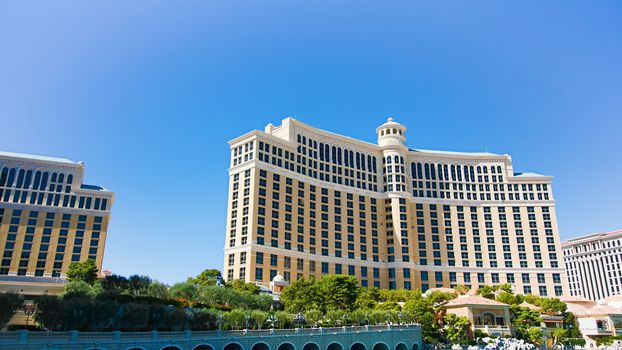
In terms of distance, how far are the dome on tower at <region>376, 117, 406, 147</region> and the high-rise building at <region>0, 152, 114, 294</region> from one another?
82.2 meters

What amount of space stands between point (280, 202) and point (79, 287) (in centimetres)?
5236

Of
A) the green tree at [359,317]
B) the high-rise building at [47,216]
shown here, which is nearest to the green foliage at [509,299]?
the green tree at [359,317]

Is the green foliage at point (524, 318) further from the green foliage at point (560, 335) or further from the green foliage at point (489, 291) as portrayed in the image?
the green foliage at point (489, 291)

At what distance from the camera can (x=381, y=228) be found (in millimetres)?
142000

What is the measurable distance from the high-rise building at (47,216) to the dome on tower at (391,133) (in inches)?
3236

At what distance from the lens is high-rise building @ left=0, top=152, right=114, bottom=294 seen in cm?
12544

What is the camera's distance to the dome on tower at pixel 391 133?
150000 millimetres

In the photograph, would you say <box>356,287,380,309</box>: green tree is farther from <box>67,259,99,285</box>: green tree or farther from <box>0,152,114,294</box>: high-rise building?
<box>0,152,114,294</box>: high-rise building

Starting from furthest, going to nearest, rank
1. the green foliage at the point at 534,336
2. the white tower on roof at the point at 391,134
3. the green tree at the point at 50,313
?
the white tower on roof at the point at 391,134 < the green foliage at the point at 534,336 < the green tree at the point at 50,313

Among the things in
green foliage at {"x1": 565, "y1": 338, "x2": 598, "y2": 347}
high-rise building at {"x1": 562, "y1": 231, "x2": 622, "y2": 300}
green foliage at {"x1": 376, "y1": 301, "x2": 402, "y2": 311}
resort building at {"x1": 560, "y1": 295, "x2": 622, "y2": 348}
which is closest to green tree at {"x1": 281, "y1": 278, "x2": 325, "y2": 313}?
green foliage at {"x1": 376, "y1": 301, "x2": 402, "y2": 311}

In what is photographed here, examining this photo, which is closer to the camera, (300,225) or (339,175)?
(300,225)

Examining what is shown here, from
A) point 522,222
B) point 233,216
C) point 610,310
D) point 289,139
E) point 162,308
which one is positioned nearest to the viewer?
point 162,308

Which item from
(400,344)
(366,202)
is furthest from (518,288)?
(400,344)

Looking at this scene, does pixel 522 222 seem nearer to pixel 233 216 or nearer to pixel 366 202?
pixel 366 202
